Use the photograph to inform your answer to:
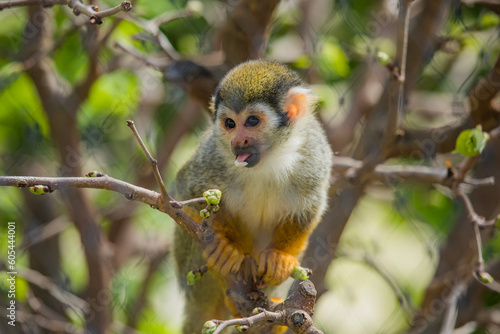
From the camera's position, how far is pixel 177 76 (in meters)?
2.26

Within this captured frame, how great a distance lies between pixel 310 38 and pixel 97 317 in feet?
5.39

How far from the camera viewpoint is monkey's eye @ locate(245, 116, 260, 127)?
1.71m

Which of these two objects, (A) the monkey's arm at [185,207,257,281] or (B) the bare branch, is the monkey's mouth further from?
(B) the bare branch

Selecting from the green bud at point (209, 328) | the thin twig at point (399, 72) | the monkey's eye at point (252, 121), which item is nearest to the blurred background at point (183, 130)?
the thin twig at point (399, 72)

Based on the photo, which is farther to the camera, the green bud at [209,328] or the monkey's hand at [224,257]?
the monkey's hand at [224,257]

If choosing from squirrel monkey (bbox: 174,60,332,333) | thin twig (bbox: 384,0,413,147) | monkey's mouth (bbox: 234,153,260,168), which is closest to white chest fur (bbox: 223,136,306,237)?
squirrel monkey (bbox: 174,60,332,333)

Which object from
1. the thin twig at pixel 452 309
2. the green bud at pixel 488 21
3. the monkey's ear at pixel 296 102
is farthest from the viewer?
the green bud at pixel 488 21

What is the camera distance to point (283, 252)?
1854 mm

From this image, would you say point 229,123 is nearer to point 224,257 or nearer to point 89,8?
point 224,257

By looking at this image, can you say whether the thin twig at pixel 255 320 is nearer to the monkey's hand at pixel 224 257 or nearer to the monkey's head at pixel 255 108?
the monkey's hand at pixel 224 257

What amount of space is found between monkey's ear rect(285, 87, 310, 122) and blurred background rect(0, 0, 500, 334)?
35 centimetres

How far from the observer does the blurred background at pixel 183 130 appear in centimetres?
236

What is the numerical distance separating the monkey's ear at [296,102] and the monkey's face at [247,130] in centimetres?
8

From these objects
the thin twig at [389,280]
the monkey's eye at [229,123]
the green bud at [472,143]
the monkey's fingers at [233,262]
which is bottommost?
the thin twig at [389,280]
